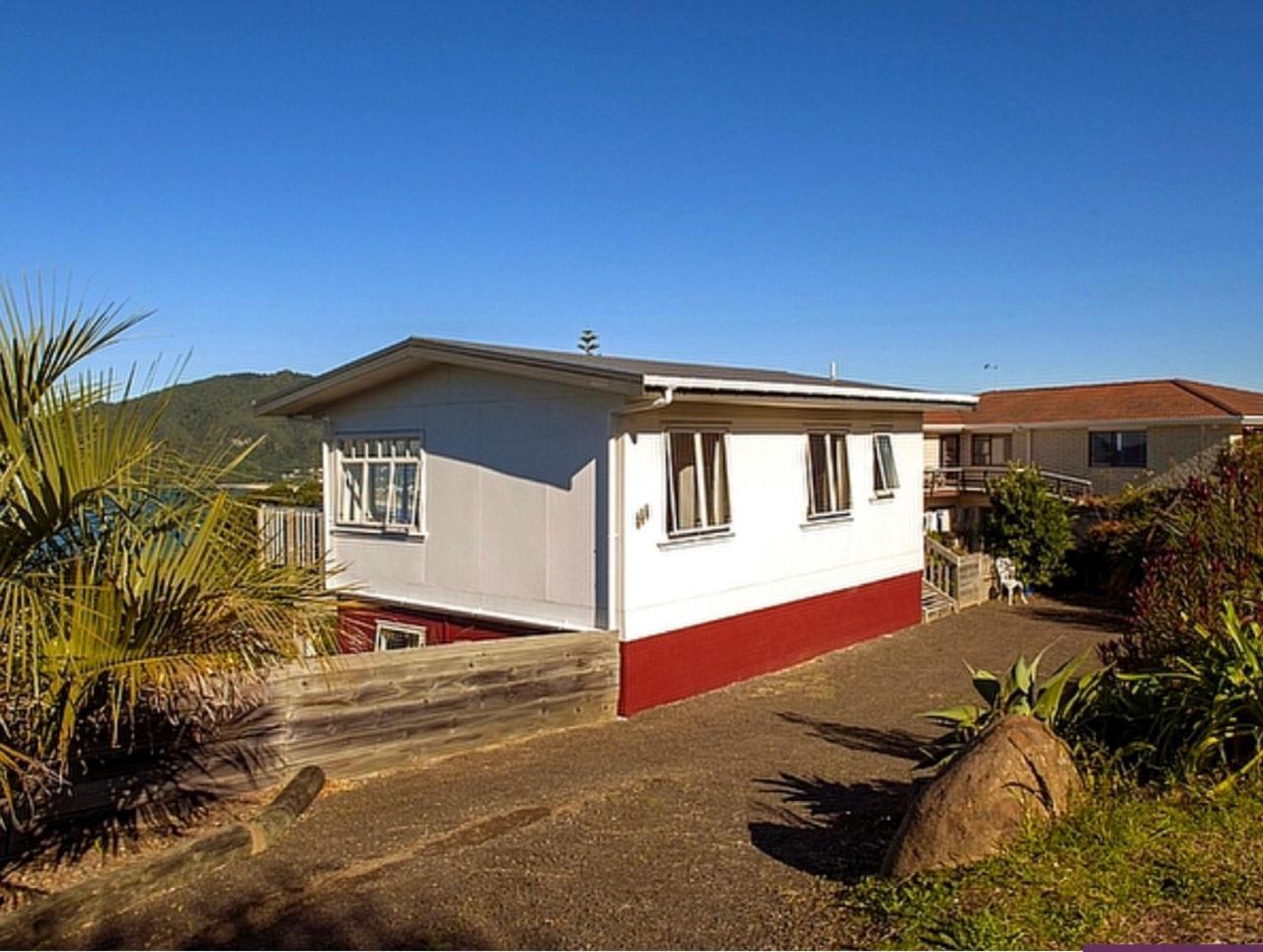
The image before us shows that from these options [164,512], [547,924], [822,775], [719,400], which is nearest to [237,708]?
[164,512]

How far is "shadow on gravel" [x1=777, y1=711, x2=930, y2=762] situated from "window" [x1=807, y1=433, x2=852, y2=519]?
4.48 m

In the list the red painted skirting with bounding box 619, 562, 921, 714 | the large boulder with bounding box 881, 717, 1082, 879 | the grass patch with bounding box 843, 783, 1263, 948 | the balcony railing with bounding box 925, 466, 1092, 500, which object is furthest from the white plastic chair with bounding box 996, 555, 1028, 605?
the large boulder with bounding box 881, 717, 1082, 879

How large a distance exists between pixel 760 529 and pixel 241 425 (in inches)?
277

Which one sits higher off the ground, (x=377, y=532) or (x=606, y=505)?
(x=606, y=505)

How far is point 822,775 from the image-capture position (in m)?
7.97

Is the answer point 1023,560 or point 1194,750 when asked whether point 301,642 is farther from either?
point 1023,560

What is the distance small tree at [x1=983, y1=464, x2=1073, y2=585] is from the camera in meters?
20.9

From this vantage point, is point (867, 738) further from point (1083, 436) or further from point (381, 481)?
point (1083, 436)

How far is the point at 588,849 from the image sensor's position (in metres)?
6.25

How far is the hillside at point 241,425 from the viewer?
17.8 ft

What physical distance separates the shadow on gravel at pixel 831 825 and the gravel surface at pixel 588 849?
20 mm

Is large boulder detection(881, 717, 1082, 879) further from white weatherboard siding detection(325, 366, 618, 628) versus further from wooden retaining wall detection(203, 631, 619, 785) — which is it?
white weatherboard siding detection(325, 366, 618, 628)

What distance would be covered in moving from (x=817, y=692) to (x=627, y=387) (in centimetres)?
450

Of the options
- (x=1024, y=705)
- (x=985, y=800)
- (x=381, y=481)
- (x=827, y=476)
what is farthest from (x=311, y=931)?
(x=827, y=476)
